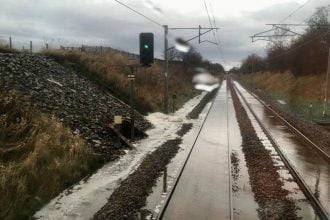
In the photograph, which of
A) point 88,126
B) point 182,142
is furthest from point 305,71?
point 88,126

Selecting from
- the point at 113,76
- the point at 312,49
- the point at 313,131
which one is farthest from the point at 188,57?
the point at 313,131

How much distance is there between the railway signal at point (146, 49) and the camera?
752 inches

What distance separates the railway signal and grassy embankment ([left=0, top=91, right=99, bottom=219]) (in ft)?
17.2

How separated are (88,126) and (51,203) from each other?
268 inches

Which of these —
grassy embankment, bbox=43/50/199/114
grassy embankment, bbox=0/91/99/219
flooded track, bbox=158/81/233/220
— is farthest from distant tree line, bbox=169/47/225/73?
grassy embankment, bbox=0/91/99/219

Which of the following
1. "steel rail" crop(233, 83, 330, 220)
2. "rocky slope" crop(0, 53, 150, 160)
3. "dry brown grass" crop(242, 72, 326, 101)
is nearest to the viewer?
"steel rail" crop(233, 83, 330, 220)

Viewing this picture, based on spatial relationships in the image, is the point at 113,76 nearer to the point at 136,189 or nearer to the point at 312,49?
the point at 136,189

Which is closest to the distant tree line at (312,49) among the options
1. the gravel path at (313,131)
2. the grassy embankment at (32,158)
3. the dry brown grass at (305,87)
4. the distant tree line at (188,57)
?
the dry brown grass at (305,87)

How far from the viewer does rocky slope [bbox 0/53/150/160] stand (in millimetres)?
16484

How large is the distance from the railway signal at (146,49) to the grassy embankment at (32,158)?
525 cm

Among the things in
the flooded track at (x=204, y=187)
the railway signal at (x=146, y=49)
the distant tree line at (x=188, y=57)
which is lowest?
the flooded track at (x=204, y=187)

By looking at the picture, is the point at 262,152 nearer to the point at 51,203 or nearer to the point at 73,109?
the point at 73,109

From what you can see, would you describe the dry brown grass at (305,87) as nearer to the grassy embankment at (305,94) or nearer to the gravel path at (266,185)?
the grassy embankment at (305,94)

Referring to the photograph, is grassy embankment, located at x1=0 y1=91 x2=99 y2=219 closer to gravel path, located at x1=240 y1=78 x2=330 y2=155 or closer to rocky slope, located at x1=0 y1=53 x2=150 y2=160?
rocky slope, located at x1=0 y1=53 x2=150 y2=160
